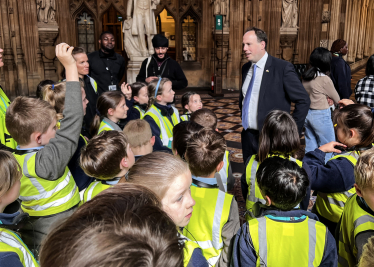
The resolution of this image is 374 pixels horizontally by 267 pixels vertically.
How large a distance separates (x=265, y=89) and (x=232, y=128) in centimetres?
381

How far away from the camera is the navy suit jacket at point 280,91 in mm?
2930

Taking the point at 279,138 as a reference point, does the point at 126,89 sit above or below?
above

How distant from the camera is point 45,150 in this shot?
5.61ft

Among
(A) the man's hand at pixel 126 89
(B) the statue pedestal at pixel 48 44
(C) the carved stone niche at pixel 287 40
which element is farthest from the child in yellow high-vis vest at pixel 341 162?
(C) the carved stone niche at pixel 287 40

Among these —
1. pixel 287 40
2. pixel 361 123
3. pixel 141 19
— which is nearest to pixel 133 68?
pixel 141 19

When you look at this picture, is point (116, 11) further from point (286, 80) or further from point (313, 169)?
point (313, 169)

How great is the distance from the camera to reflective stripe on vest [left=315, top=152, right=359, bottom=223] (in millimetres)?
1922

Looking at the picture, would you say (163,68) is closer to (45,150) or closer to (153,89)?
(153,89)

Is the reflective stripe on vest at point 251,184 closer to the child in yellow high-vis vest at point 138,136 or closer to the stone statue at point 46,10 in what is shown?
the child in yellow high-vis vest at point 138,136

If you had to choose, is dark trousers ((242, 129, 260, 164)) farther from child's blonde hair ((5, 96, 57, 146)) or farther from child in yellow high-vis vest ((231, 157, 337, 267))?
child's blonde hair ((5, 96, 57, 146))

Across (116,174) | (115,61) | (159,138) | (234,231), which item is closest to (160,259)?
(234,231)

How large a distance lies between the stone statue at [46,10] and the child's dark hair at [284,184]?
33.0 ft

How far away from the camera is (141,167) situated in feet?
4.23

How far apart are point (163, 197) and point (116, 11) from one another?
38.2ft
